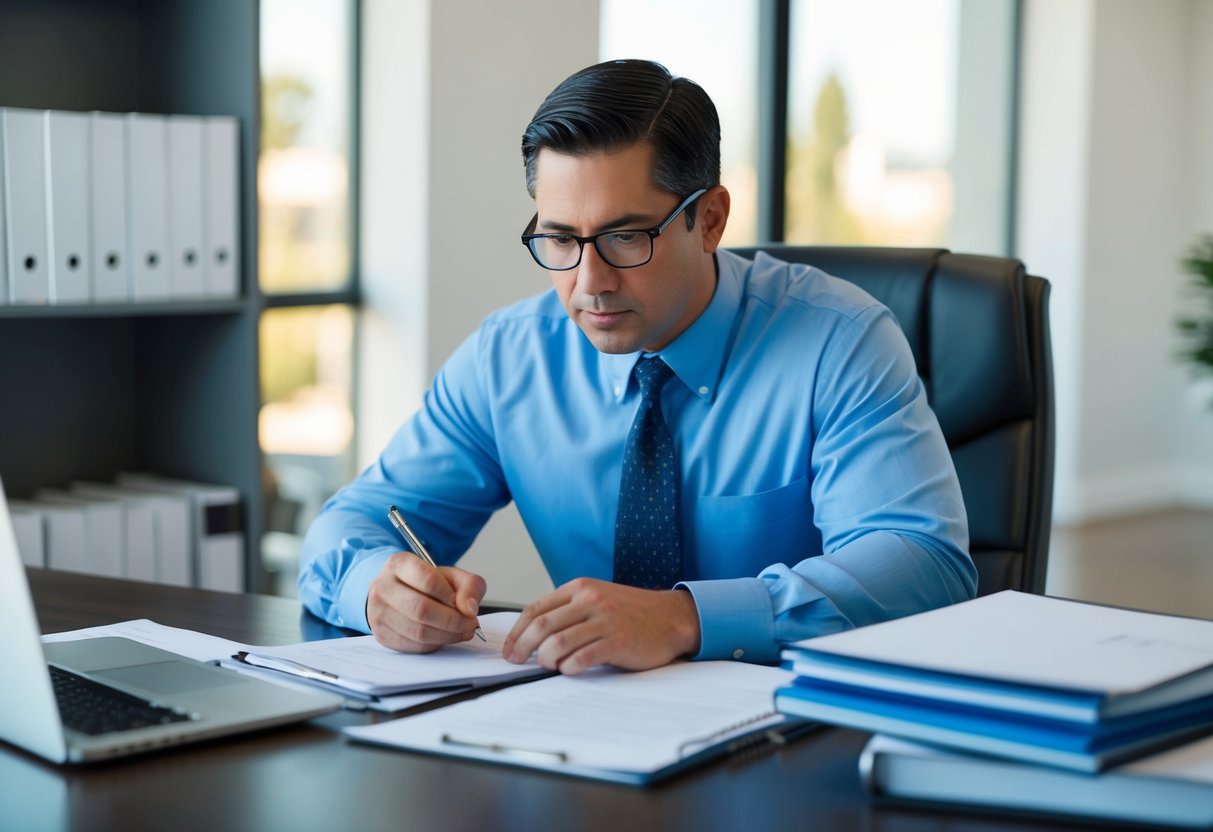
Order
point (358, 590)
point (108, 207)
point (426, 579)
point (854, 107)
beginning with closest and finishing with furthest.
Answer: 1. point (426, 579)
2. point (358, 590)
3. point (108, 207)
4. point (854, 107)

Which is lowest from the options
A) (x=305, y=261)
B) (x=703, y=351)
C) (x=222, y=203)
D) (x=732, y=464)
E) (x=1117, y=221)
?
(x=732, y=464)

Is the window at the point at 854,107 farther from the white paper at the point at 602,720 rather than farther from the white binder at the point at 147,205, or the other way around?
the white paper at the point at 602,720

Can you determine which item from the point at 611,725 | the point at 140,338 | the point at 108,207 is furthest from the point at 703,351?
the point at 140,338

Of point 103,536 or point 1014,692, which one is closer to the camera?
point 1014,692

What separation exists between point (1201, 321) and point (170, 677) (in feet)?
17.2

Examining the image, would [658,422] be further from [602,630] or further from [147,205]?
[147,205]

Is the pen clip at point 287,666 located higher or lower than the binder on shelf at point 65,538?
higher

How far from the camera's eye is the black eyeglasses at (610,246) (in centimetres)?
157

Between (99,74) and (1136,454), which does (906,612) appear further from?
(1136,454)

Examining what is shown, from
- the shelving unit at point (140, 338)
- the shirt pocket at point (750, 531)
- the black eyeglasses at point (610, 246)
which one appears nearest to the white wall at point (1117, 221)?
the shelving unit at point (140, 338)

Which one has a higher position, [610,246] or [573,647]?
[610,246]

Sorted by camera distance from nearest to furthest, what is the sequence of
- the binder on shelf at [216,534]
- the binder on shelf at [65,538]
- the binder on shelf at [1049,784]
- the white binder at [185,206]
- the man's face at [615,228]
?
the binder on shelf at [1049,784], the man's face at [615,228], the binder on shelf at [65,538], the white binder at [185,206], the binder on shelf at [216,534]

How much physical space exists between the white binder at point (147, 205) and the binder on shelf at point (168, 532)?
1.24 feet

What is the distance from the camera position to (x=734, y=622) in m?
1.28
